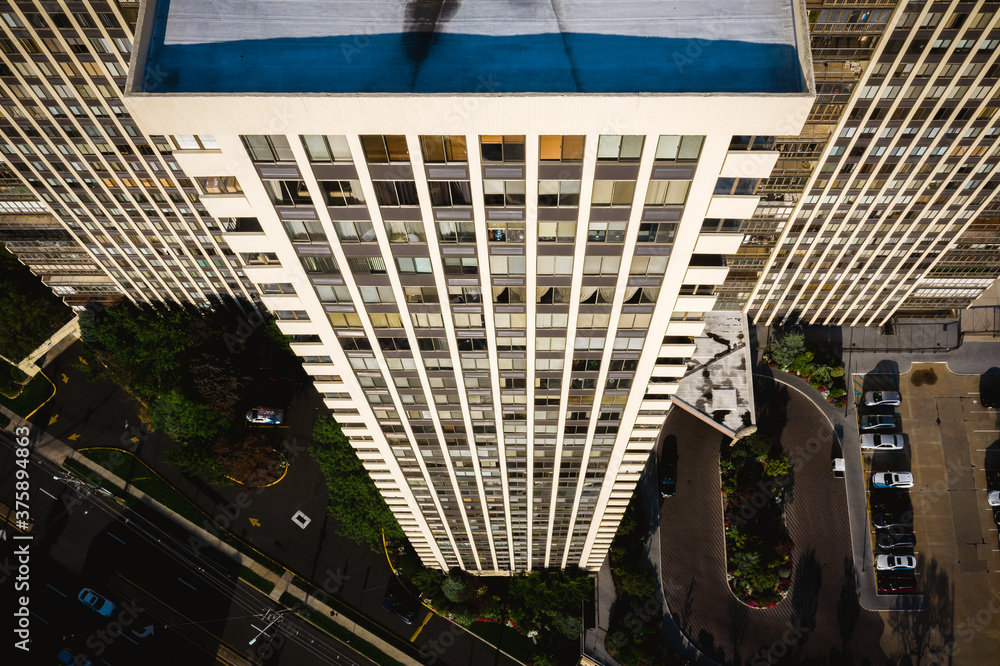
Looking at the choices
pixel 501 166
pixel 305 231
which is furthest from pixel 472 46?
pixel 305 231

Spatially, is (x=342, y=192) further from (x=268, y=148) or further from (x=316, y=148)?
(x=268, y=148)

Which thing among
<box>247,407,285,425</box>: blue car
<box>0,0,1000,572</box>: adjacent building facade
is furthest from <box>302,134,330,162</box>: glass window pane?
<box>247,407,285,425</box>: blue car

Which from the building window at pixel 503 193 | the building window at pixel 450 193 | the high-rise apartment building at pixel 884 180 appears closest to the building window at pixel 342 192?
the building window at pixel 450 193

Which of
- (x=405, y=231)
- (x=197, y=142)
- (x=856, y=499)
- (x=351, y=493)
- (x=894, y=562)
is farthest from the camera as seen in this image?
(x=856, y=499)

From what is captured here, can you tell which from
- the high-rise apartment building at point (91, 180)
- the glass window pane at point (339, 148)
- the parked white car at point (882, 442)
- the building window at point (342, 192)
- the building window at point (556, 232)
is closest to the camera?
the glass window pane at point (339, 148)

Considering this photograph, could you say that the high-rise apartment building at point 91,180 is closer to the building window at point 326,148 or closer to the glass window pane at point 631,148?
the building window at point 326,148

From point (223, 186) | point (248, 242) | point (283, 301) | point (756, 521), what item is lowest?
point (756, 521)

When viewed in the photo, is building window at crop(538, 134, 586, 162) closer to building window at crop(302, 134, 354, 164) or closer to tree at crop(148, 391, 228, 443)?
building window at crop(302, 134, 354, 164)
